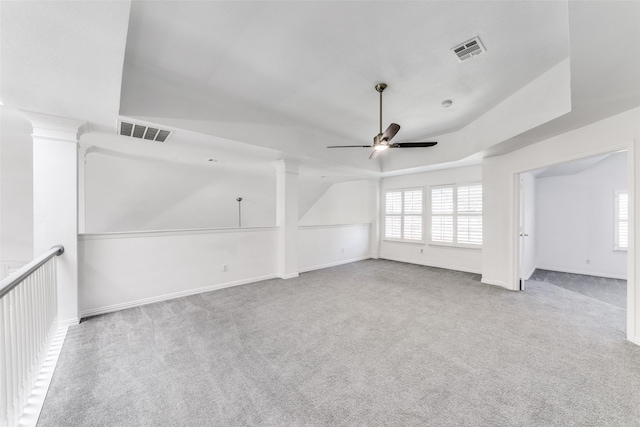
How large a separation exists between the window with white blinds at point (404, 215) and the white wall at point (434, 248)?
0.17 meters

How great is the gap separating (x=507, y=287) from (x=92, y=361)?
583 cm

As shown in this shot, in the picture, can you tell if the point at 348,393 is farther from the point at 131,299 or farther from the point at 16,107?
the point at 16,107

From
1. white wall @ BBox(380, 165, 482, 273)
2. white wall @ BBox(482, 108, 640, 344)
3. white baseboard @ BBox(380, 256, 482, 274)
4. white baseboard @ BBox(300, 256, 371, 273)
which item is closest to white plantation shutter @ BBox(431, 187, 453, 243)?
white wall @ BBox(380, 165, 482, 273)

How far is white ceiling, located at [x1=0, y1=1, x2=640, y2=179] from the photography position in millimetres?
1689

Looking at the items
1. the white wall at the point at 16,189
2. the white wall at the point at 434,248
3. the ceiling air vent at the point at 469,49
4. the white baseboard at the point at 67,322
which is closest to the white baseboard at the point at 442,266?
the white wall at the point at 434,248

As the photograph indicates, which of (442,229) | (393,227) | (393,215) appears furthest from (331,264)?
(442,229)

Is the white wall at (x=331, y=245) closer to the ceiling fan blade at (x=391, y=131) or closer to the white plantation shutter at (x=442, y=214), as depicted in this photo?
the white plantation shutter at (x=442, y=214)

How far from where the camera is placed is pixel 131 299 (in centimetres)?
368

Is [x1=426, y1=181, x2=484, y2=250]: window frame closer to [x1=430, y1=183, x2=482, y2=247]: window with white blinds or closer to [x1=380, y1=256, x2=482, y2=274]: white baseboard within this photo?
[x1=430, y1=183, x2=482, y2=247]: window with white blinds

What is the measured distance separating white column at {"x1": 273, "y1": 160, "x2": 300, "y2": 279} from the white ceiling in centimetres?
108

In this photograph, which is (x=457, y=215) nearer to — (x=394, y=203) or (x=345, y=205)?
(x=394, y=203)

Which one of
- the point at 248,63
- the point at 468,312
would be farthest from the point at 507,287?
the point at 248,63

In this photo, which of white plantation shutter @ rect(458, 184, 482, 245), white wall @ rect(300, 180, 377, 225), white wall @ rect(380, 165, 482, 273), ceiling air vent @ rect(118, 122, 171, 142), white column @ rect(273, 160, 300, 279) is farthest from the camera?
white wall @ rect(300, 180, 377, 225)

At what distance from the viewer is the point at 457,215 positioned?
6023 mm
